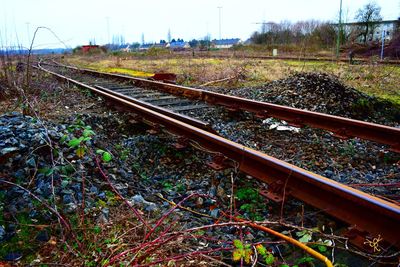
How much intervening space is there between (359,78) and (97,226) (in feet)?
34.5

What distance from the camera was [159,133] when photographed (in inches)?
196

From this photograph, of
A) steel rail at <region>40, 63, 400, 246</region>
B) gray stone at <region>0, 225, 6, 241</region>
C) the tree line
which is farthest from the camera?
the tree line

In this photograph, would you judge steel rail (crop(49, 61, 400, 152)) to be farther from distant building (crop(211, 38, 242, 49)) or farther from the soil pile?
distant building (crop(211, 38, 242, 49))

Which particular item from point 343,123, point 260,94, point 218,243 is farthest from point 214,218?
point 260,94

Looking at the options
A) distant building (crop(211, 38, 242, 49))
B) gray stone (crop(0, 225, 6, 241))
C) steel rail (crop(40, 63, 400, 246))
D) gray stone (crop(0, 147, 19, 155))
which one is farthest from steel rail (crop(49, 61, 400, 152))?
distant building (crop(211, 38, 242, 49))

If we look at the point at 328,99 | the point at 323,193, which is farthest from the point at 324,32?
the point at 323,193

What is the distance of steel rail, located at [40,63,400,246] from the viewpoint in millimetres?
2387

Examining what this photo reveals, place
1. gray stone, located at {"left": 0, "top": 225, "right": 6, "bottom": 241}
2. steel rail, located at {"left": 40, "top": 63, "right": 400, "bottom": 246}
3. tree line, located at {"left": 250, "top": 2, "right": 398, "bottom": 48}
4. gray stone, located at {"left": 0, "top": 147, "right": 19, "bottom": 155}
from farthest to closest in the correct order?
1. tree line, located at {"left": 250, "top": 2, "right": 398, "bottom": 48}
2. gray stone, located at {"left": 0, "top": 147, "right": 19, "bottom": 155}
3. gray stone, located at {"left": 0, "top": 225, "right": 6, "bottom": 241}
4. steel rail, located at {"left": 40, "top": 63, "right": 400, "bottom": 246}

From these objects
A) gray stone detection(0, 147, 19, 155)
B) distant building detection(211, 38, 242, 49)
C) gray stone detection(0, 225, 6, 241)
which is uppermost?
distant building detection(211, 38, 242, 49)

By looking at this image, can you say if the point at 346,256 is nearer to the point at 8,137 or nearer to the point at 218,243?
the point at 218,243

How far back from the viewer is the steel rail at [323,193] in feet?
7.83

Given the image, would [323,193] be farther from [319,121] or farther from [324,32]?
[324,32]

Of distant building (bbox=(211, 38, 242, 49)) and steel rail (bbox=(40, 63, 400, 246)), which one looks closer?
steel rail (bbox=(40, 63, 400, 246))

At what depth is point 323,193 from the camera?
2840 millimetres
